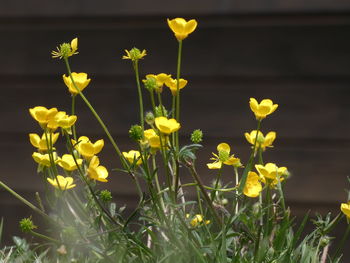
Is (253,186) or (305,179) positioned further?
(305,179)

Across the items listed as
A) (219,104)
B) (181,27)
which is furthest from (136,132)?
(219,104)

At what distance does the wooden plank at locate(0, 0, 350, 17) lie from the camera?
2.37 metres

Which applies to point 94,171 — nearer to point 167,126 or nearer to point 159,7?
point 167,126

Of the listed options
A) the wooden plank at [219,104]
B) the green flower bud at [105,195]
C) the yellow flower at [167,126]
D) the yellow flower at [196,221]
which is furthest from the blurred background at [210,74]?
the yellow flower at [167,126]

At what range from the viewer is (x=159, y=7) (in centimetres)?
246

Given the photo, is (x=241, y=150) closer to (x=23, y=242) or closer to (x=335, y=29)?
(x=335, y=29)

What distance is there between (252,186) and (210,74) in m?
1.30

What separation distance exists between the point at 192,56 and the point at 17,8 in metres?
0.68

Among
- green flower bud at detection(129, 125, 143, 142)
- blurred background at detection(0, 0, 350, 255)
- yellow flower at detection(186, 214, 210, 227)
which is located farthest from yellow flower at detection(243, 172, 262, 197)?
blurred background at detection(0, 0, 350, 255)

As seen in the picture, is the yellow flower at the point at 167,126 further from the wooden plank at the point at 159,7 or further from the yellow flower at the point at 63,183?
the wooden plank at the point at 159,7

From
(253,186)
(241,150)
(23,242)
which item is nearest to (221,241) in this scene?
(253,186)

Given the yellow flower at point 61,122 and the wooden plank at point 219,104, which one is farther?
the wooden plank at point 219,104

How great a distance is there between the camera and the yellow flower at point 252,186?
1.19 meters

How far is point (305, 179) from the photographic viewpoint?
7.91 feet
